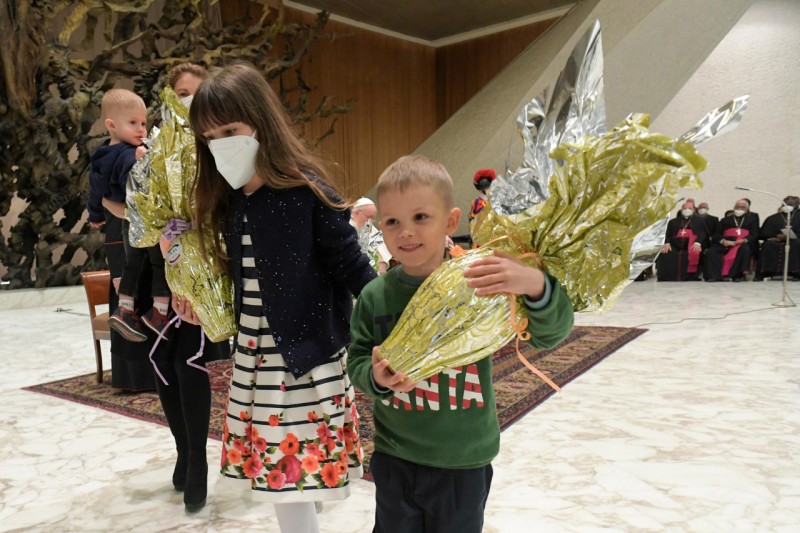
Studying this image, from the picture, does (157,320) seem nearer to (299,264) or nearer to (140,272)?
(140,272)

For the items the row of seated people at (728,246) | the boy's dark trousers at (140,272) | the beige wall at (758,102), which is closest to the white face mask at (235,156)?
the boy's dark trousers at (140,272)

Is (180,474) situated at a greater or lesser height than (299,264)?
lesser

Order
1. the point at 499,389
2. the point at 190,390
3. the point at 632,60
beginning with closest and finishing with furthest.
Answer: the point at 190,390 < the point at 499,389 < the point at 632,60

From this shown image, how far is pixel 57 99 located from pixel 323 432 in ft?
25.1

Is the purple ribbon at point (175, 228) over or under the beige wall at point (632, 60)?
under

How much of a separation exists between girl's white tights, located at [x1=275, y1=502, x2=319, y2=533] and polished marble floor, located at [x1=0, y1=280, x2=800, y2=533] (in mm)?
542

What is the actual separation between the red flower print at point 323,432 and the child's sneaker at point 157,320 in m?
0.83

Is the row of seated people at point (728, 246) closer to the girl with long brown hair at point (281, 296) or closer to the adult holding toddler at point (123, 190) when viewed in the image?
the adult holding toddler at point (123, 190)

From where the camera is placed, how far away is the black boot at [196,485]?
2.07 meters

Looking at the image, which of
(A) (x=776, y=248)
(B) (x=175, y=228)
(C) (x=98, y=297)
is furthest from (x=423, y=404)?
(A) (x=776, y=248)

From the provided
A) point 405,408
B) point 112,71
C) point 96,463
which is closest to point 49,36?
point 112,71

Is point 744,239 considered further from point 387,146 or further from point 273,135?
point 273,135

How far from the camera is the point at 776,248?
1034 cm

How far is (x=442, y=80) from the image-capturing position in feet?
51.6
